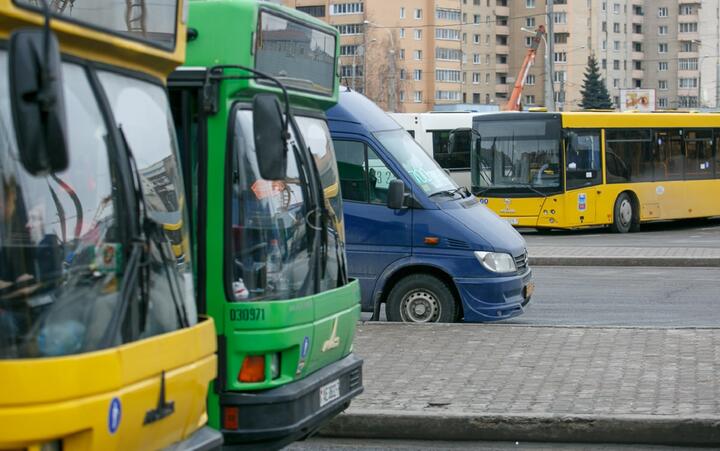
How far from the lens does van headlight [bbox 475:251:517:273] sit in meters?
12.8

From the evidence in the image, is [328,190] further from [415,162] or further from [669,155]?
[669,155]

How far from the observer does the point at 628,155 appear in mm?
30625

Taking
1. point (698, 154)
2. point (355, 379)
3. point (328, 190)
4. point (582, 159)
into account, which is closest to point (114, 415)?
point (355, 379)

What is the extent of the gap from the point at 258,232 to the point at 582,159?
2311 cm

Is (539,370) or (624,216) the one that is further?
(624,216)

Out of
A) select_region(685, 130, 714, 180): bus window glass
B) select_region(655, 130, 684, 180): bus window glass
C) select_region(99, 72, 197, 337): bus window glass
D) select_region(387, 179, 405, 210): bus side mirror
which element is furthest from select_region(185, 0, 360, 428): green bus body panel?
select_region(685, 130, 714, 180): bus window glass

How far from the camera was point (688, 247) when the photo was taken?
2505cm

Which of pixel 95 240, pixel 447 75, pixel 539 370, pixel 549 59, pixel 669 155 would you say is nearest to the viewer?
pixel 95 240

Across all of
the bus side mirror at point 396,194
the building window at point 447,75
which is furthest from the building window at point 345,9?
the bus side mirror at point 396,194

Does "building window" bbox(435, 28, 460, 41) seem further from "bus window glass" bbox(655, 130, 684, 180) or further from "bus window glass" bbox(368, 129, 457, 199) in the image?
"bus window glass" bbox(368, 129, 457, 199)

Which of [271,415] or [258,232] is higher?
[258,232]

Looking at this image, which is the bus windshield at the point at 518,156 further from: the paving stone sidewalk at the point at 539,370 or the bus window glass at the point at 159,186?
the bus window glass at the point at 159,186

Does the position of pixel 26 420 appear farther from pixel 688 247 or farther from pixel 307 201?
pixel 688 247

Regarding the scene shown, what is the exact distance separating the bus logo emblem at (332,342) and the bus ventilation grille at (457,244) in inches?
198
